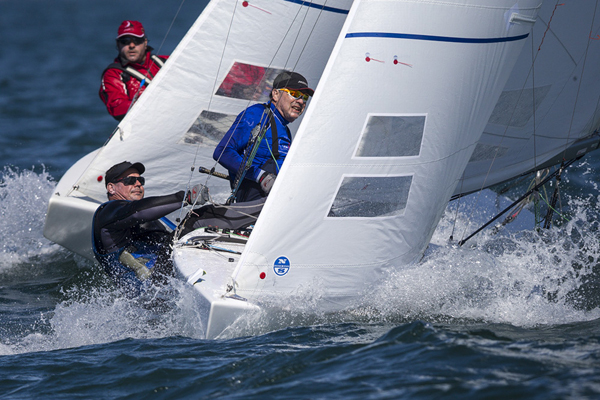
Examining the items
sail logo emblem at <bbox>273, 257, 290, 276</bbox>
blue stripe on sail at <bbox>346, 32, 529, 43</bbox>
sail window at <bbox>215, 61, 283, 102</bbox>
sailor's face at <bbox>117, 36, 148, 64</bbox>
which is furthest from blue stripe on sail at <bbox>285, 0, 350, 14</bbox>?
sail logo emblem at <bbox>273, 257, 290, 276</bbox>

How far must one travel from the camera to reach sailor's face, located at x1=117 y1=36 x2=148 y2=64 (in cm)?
605

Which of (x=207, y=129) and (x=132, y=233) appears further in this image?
(x=207, y=129)

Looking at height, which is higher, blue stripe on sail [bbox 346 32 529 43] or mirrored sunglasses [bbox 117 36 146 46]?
mirrored sunglasses [bbox 117 36 146 46]

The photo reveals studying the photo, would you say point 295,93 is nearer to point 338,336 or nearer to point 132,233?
point 132,233

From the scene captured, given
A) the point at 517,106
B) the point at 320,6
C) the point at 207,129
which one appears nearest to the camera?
the point at 517,106

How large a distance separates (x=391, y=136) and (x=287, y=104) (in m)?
0.93

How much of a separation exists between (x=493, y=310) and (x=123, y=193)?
229 centimetres

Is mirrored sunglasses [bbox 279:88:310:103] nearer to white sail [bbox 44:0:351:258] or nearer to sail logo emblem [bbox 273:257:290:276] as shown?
sail logo emblem [bbox 273:257:290:276]

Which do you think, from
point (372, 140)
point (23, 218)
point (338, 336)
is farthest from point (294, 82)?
point (23, 218)

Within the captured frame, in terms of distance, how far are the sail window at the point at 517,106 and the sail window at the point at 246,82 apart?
1.84 m

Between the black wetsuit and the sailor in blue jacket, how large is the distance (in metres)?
0.57

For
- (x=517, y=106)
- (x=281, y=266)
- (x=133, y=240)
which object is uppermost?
(x=517, y=106)

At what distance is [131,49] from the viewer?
20.1 feet

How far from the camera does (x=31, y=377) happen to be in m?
3.17
